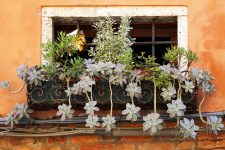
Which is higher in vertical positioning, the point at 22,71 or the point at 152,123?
the point at 22,71

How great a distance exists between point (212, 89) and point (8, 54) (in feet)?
5.22

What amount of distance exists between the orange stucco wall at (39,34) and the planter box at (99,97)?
0.72 feet

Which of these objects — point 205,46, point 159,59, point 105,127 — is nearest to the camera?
point 105,127

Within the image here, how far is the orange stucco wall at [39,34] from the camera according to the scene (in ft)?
15.5

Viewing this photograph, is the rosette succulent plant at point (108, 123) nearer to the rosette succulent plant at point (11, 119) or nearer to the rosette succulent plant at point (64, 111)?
the rosette succulent plant at point (64, 111)

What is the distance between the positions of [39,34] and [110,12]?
58 centimetres

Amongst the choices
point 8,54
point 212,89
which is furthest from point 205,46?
point 8,54

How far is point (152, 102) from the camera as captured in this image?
449 cm

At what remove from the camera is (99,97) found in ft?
14.8

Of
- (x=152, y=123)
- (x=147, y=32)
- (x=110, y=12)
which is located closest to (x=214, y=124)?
(x=152, y=123)

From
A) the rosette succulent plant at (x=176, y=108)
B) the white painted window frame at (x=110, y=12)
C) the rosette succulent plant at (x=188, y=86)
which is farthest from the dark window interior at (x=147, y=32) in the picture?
the rosette succulent plant at (x=176, y=108)

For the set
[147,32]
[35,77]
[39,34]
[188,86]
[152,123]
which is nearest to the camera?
[152,123]

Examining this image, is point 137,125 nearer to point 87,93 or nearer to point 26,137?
point 87,93

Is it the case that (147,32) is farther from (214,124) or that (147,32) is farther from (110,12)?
(214,124)
